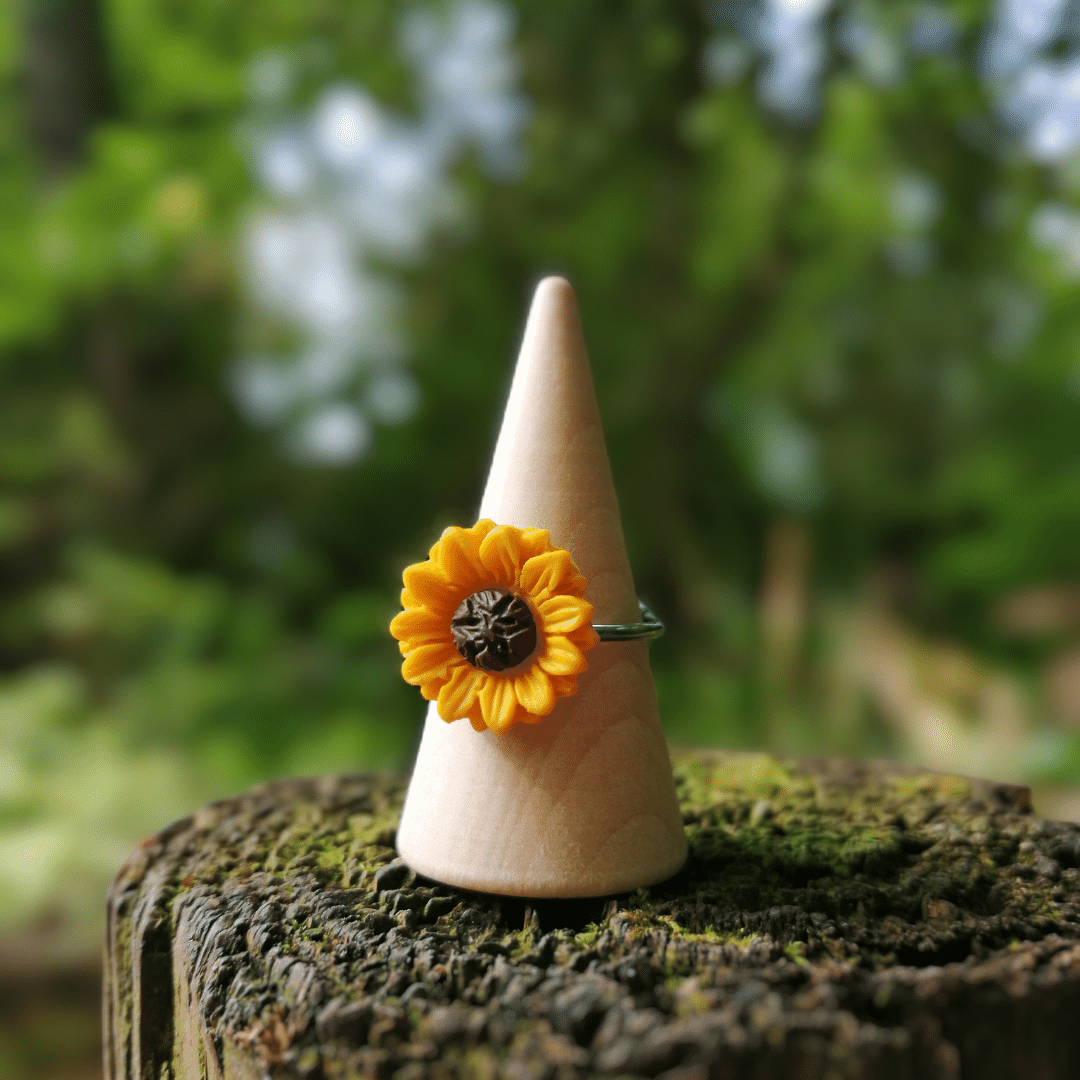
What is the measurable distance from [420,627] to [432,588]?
36 millimetres

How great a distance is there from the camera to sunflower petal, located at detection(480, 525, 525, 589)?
766mm

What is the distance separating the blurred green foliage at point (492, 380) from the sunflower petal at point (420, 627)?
1.50m

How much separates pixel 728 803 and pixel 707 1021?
46 cm

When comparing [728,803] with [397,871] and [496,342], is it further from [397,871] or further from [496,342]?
[496,342]

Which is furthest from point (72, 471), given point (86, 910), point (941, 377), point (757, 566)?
point (941, 377)

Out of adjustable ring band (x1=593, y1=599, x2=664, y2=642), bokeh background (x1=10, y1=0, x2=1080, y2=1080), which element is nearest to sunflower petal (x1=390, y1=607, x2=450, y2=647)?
adjustable ring band (x1=593, y1=599, x2=664, y2=642)

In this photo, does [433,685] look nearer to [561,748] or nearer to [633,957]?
[561,748]

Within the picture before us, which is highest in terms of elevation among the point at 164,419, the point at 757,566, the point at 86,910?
the point at 164,419

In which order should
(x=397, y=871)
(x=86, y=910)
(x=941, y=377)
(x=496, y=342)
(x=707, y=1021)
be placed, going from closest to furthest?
(x=707, y=1021) < (x=397, y=871) < (x=86, y=910) < (x=941, y=377) < (x=496, y=342)

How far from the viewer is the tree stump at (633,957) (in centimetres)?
59

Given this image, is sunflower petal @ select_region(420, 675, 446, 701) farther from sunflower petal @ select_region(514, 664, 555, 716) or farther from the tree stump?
the tree stump

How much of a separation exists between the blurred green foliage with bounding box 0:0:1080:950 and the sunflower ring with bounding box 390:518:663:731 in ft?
4.93

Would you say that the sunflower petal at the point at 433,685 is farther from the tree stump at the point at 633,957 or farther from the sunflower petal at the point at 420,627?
the tree stump at the point at 633,957

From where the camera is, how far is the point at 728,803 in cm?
103
